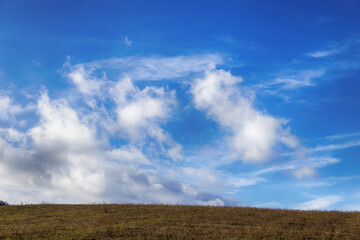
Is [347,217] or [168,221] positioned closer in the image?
[168,221]

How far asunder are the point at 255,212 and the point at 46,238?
1719 centimetres

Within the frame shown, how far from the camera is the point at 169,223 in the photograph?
26.2 metres

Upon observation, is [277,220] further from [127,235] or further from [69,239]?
[69,239]

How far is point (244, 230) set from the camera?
24.5 meters

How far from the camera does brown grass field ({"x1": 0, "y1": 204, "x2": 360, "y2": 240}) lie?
23375 millimetres

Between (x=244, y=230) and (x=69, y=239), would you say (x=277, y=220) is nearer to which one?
(x=244, y=230)

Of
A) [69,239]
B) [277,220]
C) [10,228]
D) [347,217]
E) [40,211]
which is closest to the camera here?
[69,239]

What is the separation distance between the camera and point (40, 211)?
3288cm

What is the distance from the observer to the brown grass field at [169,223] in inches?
920

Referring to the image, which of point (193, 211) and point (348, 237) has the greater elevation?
point (193, 211)

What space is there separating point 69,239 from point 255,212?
1601cm

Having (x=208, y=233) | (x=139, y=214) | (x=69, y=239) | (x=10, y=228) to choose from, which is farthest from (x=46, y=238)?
(x=208, y=233)

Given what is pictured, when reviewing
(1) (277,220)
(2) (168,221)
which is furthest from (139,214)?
(1) (277,220)

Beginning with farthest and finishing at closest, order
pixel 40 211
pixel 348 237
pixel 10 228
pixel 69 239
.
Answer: pixel 40 211, pixel 10 228, pixel 348 237, pixel 69 239
